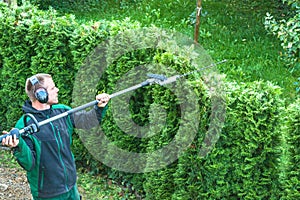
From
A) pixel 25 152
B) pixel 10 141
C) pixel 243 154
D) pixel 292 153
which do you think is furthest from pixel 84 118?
pixel 292 153

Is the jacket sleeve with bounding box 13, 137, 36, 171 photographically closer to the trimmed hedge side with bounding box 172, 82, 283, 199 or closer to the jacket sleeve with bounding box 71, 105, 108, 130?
the jacket sleeve with bounding box 71, 105, 108, 130

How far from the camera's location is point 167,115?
5352 mm

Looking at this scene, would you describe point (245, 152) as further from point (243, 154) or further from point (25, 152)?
point (25, 152)

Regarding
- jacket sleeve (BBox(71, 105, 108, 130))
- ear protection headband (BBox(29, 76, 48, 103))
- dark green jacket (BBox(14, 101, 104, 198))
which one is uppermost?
ear protection headband (BBox(29, 76, 48, 103))

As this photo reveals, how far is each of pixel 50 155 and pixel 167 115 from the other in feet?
4.88

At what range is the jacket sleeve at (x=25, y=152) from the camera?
4.04 meters

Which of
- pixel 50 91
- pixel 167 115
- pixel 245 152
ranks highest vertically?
pixel 50 91

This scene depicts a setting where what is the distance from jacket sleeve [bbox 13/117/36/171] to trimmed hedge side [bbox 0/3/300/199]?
1.61m

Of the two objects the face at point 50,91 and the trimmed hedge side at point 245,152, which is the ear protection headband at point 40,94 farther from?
the trimmed hedge side at point 245,152

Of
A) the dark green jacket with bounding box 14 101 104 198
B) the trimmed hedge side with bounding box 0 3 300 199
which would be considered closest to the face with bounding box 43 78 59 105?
the dark green jacket with bounding box 14 101 104 198

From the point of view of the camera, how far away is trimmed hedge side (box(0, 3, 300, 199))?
4.71 metres

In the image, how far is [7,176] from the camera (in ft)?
21.9

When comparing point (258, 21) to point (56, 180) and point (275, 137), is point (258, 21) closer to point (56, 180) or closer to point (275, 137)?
point (275, 137)

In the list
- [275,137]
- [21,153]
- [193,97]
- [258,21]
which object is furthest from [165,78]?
[258,21]
